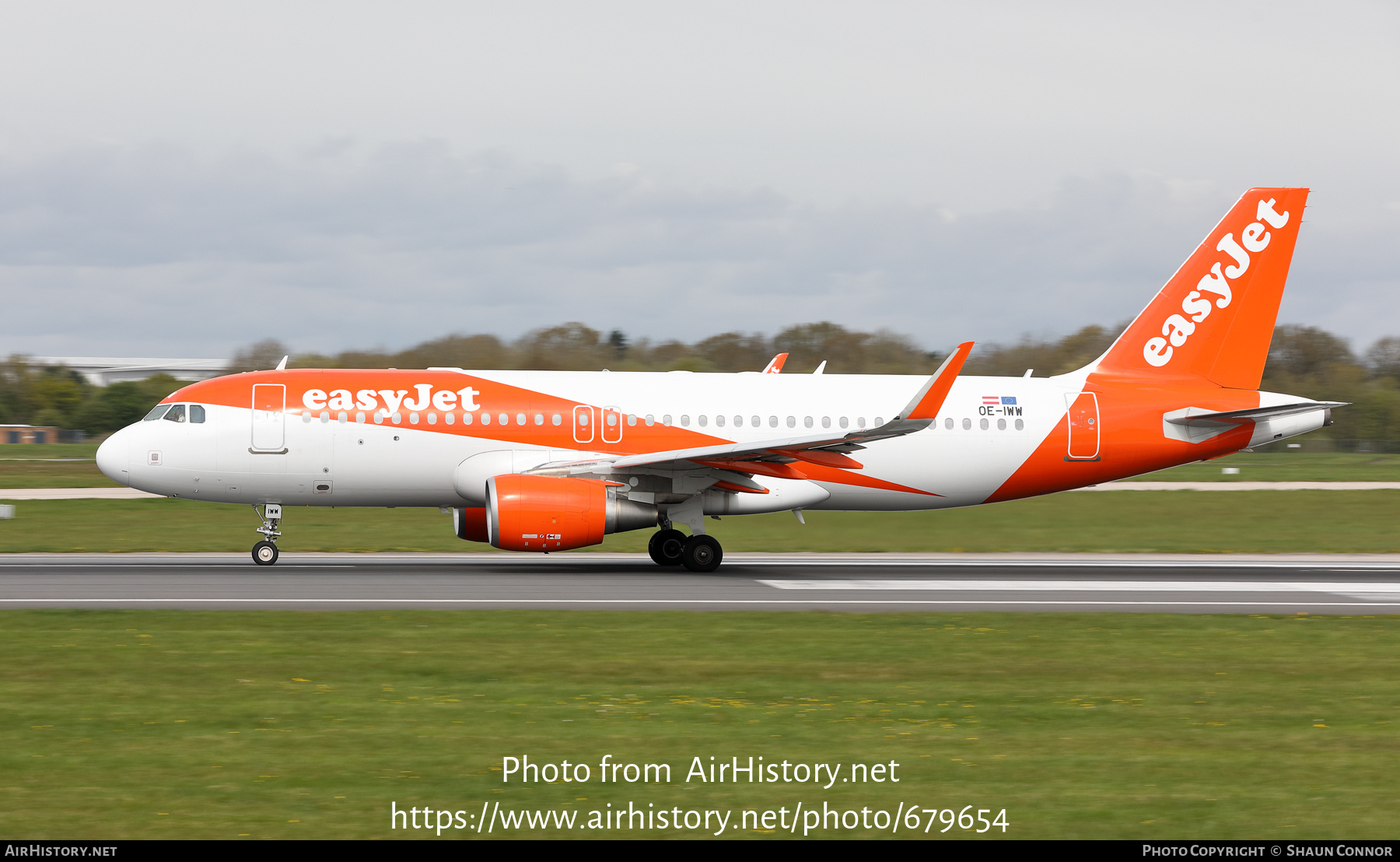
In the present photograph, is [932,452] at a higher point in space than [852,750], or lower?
higher

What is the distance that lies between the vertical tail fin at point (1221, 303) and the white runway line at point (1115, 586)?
516cm

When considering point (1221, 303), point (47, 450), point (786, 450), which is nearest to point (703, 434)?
point (786, 450)

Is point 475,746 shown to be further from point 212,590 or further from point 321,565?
point 321,565

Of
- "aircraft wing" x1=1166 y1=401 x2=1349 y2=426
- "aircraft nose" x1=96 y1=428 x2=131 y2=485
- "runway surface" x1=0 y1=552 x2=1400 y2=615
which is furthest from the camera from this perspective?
"aircraft wing" x1=1166 y1=401 x2=1349 y2=426

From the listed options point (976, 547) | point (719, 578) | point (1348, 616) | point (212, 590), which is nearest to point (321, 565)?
point (212, 590)

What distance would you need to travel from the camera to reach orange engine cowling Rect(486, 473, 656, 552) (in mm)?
21297

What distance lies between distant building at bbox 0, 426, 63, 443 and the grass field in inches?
244

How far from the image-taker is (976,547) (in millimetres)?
29297

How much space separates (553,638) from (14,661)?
5.47 metres

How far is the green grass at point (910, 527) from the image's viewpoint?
26.8 metres

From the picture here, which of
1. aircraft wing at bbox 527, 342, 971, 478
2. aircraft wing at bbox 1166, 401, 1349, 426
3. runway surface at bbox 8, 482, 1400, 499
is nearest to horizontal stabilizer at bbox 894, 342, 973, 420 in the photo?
aircraft wing at bbox 527, 342, 971, 478

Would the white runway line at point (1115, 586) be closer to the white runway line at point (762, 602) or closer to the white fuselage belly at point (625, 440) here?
the white runway line at point (762, 602)

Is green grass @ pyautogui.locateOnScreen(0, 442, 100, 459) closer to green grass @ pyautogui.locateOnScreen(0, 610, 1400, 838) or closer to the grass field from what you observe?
the grass field

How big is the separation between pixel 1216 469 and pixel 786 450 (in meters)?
34.5
